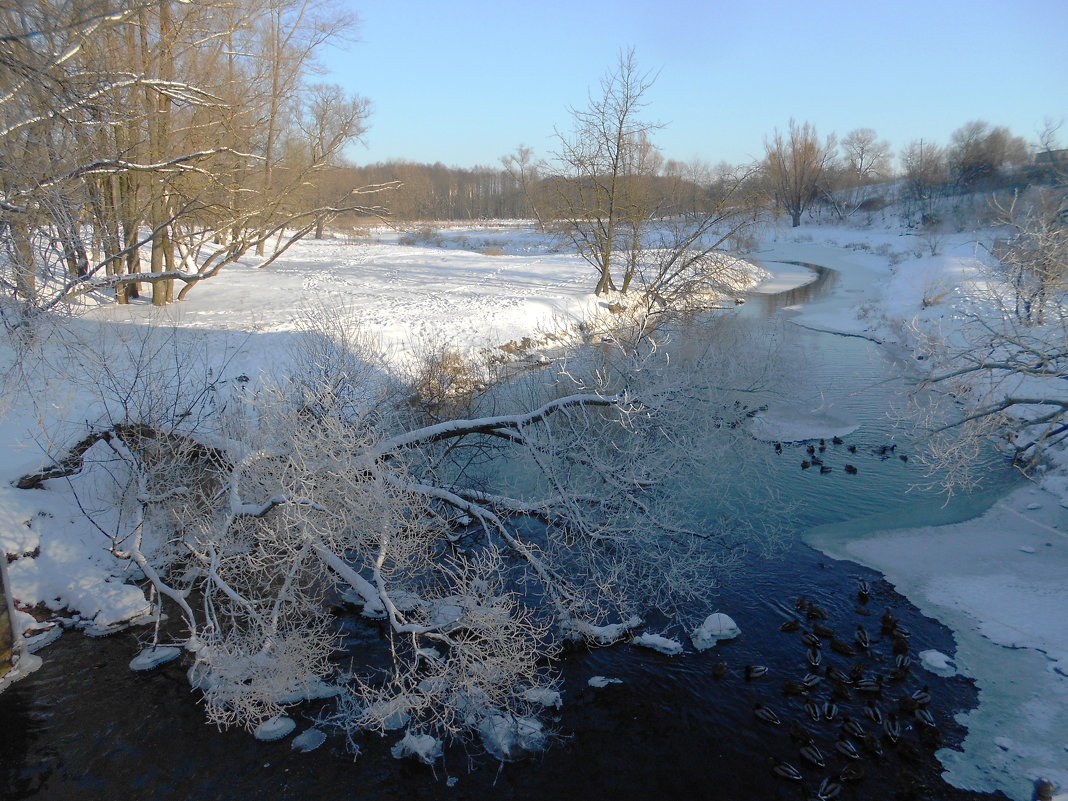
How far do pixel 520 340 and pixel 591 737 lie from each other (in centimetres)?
1211

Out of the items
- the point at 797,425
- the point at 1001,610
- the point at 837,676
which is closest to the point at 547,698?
the point at 837,676

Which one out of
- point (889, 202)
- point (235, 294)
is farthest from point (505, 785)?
point (889, 202)

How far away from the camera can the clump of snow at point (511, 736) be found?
18.0 feet

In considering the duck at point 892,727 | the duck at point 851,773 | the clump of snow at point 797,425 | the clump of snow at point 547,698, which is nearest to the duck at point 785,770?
the duck at point 851,773

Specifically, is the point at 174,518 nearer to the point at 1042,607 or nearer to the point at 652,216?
the point at 1042,607

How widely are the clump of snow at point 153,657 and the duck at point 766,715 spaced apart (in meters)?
5.46

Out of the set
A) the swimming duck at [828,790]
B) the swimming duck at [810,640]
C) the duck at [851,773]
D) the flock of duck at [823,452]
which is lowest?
the swimming duck at [828,790]

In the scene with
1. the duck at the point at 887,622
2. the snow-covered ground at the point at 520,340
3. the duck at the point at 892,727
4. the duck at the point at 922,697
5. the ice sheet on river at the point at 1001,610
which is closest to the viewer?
the ice sheet on river at the point at 1001,610

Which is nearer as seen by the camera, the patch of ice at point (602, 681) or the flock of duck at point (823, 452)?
the patch of ice at point (602, 681)

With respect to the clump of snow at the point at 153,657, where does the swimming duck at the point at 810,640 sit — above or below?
above

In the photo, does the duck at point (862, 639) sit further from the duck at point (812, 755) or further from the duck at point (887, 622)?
the duck at point (812, 755)

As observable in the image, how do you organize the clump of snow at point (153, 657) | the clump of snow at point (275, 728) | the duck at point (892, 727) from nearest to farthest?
the duck at point (892, 727)
the clump of snow at point (275, 728)
the clump of snow at point (153, 657)

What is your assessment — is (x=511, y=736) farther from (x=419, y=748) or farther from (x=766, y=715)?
(x=766, y=715)

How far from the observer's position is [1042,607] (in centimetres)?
724
